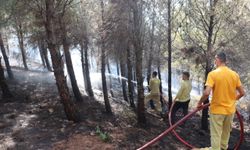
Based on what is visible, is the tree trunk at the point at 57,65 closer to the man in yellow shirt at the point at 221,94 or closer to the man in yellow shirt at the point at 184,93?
the man in yellow shirt at the point at 184,93

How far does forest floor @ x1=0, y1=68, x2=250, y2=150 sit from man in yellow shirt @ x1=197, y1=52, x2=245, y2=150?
3.47 m

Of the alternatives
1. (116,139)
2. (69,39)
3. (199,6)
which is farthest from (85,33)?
(116,139)

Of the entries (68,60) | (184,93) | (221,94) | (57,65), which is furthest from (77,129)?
(68,60)

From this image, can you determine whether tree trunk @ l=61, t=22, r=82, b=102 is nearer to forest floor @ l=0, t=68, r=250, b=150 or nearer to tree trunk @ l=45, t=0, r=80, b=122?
forest floor @ l=0, t=68, r=250, b=150

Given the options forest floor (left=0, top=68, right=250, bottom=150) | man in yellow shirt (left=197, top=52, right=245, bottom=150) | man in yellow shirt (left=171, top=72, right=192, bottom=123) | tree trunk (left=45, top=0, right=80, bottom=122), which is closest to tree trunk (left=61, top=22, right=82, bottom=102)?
forest floor (left=0, top=68, right=250, bottom=150)

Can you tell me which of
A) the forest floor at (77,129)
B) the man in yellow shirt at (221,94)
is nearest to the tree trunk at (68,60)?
the forest floor at (77,129)

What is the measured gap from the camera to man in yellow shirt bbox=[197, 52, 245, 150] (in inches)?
242

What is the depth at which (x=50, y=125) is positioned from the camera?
1101 centimetres

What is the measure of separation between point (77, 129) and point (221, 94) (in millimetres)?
5590

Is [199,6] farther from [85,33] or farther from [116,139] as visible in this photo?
[116,139]

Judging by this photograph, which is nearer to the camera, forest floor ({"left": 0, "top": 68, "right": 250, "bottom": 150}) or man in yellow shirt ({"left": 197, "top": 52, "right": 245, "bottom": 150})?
man in yellow shirt ({"left": 197, "top": 52, "right": 245, "bottom": 150})

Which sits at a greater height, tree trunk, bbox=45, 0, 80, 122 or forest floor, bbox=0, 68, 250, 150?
tree trunk, bbox=45, 0, 80, 122

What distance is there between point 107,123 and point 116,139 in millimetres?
2590

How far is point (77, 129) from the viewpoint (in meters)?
10.5
